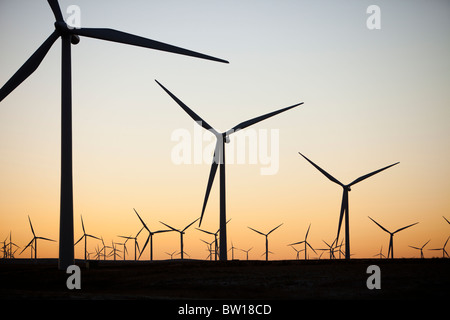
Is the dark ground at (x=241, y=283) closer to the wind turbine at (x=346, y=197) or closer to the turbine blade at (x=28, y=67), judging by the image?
the turbine blade at (x=28, y=67)

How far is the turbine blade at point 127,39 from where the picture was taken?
2549 inches

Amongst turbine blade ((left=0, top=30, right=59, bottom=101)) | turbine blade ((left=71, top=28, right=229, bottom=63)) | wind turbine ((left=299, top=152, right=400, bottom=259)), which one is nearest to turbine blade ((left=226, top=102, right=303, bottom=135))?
wind turbine ((left=299, top=152, right=400, bottom=259))

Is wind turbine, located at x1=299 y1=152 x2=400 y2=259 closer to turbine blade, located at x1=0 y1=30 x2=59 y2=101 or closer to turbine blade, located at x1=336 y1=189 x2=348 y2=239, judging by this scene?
turbine blade, located at x1=336 y1=189 x2=348 y2=239

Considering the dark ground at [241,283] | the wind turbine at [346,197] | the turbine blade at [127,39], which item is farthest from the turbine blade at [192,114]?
the dark ground at [241,283]

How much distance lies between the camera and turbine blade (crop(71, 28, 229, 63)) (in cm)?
6475

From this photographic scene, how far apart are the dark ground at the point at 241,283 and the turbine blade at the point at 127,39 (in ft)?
69.9

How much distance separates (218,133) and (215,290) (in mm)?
42497

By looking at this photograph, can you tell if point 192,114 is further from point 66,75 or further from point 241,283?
point 241,283

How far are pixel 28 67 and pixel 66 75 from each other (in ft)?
12.7

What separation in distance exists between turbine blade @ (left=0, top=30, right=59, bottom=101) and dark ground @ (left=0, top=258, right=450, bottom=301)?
1743cm

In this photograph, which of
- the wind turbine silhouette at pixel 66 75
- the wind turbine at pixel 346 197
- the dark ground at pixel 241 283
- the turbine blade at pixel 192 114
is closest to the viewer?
the dark ground at pixel 241 283

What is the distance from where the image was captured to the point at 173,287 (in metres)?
53.8
